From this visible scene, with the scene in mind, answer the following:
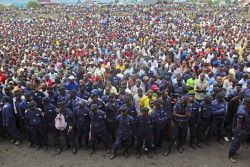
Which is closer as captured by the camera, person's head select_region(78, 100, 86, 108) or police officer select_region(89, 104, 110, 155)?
police officer select_region(89, 104, 110, 155)

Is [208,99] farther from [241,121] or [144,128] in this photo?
[144,128]

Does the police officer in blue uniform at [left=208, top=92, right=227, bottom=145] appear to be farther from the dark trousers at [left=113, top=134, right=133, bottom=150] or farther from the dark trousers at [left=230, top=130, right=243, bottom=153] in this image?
the dark trousers at [left=113, top=134, right=133, bottom=150]

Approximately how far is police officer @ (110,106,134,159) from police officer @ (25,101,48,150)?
6.64 ft

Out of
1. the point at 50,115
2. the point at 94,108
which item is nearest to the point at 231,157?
the point at 94,108

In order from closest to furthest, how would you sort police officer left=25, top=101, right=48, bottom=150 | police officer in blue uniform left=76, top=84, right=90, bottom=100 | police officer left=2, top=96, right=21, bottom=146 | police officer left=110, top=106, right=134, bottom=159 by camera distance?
police officer left=110, top=106, right=134, bottom=159 → police officer left=25, top=101, right=48, bottom=150 → police officer left=2, top=96, right=21, bottom=146 → police officer in blue uniform left=76, top=84, right=90, bottom=100

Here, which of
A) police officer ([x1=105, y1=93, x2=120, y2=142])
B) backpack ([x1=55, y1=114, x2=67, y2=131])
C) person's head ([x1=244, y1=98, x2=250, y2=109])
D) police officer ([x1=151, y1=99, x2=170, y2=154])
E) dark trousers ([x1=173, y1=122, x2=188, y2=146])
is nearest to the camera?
person's head ([x1=244, y1=98, x2=250, y2=109])

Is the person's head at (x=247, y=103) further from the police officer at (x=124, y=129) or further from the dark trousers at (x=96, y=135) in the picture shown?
the dark trousers at (x=96, y=135)

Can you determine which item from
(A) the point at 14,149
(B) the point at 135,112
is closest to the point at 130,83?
(B) the point at 135,112

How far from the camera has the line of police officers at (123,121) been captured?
5.44 meters

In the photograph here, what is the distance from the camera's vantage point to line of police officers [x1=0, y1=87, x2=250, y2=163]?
544cm

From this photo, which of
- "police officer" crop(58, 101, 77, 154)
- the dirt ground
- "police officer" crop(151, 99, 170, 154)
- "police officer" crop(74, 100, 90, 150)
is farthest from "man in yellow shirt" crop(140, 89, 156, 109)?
"police officer" crop(58, 101, 77, 154)

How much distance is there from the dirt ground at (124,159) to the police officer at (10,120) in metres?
0.49

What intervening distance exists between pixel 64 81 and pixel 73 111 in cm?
219

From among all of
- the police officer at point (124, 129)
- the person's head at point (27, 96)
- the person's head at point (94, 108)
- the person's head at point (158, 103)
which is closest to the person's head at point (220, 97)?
the person's head at point (158, 103)
